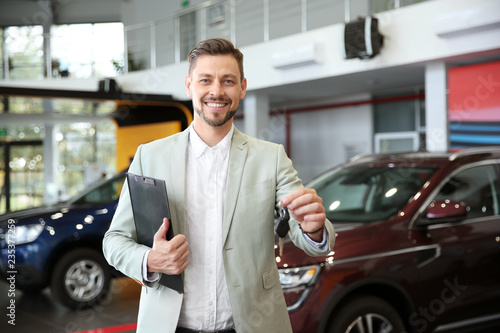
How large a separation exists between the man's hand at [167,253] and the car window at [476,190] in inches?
98.2

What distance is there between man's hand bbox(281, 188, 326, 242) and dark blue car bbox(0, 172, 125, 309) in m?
4.17

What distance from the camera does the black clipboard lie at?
1441 millimetres

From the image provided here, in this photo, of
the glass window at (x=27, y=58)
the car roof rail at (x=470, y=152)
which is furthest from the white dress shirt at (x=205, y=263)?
the glass window at (x=27, y=58)

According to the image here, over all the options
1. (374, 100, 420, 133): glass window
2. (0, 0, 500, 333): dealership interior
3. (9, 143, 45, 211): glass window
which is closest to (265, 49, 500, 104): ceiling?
(0, 0, 500, 333): dealership interior

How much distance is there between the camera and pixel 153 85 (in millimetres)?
12430

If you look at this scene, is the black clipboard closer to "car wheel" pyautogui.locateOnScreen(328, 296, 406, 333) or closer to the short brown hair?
the short brown hair

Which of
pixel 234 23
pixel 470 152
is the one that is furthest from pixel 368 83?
pixel 470 152

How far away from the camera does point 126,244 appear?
1516 mm

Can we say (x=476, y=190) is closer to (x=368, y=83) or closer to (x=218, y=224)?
(x=218, y=224)

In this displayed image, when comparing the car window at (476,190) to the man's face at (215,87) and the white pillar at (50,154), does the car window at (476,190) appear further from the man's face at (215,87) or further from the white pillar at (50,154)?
the white pillar at (50,154)

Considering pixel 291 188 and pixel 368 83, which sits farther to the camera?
pixel 368 83

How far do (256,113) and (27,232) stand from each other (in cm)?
661

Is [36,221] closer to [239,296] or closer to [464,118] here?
[239,296]

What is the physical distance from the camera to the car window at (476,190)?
3.51 meters
